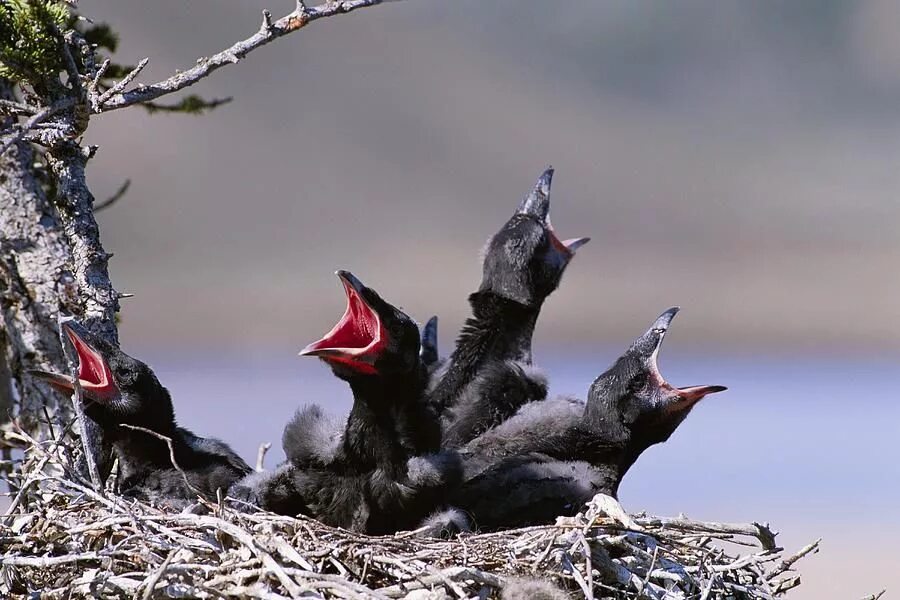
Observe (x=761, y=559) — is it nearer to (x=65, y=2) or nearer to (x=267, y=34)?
(x=267, y=34)

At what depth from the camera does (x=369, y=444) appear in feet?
13.1

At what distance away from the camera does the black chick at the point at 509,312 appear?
4.93m

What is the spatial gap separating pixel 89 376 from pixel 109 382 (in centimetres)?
10

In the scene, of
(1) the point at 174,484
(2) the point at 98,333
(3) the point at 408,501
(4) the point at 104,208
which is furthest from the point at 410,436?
(4) the point at 104,208

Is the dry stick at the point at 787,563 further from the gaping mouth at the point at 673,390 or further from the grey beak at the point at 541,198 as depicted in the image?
the grey beak at the point at 541,198

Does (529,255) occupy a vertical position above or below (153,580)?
above

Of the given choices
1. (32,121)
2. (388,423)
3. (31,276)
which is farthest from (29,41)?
(388,423)

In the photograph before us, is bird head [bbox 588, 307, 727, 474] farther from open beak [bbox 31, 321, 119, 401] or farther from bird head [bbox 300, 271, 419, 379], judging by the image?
open beak [bbox 31, 321, 119, 401]

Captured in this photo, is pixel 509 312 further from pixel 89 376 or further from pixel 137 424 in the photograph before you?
pixel 89 376

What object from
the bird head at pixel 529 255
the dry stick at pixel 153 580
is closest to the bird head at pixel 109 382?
the dry stick at pixel 153 580

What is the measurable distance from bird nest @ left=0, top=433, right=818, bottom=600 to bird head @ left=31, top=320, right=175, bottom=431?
51 cm

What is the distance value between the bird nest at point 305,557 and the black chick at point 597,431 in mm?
626

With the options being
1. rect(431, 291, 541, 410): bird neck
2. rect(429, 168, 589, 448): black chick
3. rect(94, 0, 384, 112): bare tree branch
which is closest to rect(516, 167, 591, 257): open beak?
rect(429, 168, 589, 448): black chick

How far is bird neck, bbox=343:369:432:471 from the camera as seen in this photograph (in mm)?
3934
